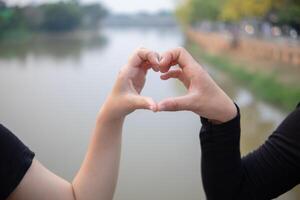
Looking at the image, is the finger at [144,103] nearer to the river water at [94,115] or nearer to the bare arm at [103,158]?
the bare arm at [103,158]

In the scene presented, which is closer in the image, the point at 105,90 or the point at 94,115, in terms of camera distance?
the point at 94,115

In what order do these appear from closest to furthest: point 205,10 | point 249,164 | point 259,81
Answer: point 249,164 < point 259,81 < point 205,10

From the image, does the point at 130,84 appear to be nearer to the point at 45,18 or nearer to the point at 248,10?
the point at 45,18

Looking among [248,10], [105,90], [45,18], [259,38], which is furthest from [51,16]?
[259,38]

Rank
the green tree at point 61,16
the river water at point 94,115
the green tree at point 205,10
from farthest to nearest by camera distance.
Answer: the green tree at point 205,10
the green tree at point 61,16
the river water at point 94,115

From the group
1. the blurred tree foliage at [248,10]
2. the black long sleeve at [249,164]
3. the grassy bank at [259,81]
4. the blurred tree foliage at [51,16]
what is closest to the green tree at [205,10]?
the blurred tree foliage at [248,10]

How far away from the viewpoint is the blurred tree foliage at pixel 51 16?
43.8 inches

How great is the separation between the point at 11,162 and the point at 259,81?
2.11 meters

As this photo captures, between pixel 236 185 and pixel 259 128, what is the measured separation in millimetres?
1042

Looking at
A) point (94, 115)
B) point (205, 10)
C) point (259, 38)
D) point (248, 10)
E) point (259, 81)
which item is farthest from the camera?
point (205, 10)

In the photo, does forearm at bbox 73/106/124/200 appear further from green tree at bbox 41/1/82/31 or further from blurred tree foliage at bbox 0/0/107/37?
green tree at bbox 41/1/82/31

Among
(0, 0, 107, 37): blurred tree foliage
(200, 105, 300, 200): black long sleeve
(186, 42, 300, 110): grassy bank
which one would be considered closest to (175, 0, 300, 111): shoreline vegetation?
(186, 42, 300, 110): grassy bank

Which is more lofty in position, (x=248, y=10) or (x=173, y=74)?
(x=173, y=74)

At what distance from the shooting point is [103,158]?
361mm
